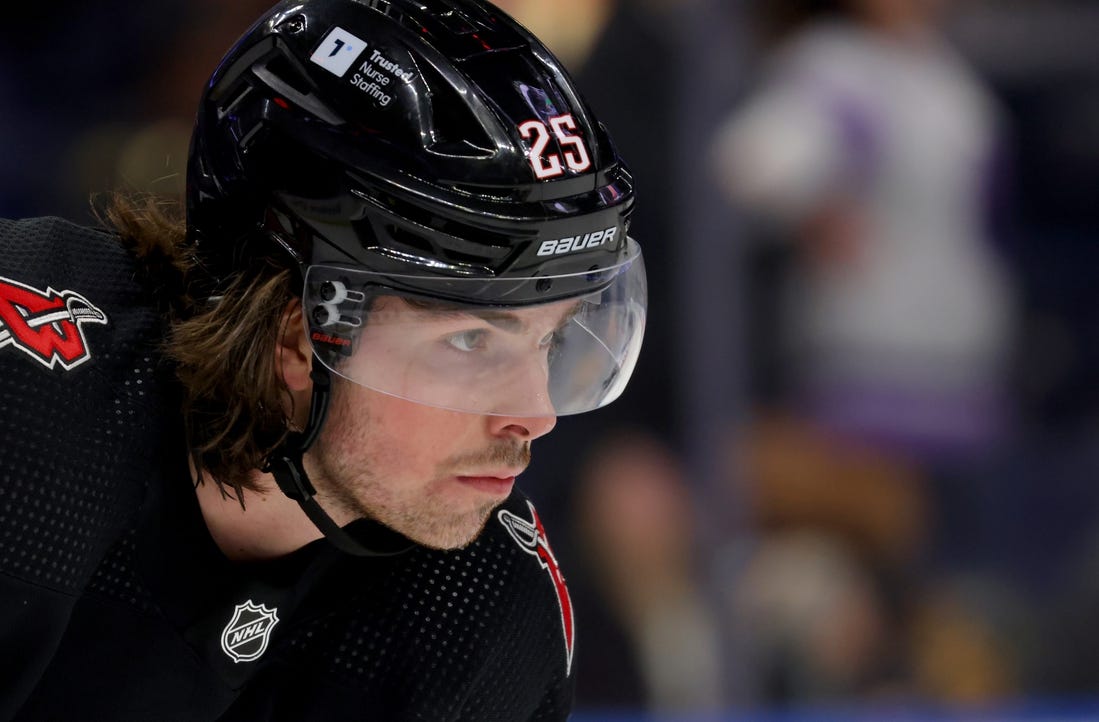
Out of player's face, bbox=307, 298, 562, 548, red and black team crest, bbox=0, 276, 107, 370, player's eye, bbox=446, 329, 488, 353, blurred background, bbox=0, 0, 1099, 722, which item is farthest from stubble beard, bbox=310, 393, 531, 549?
blurred background, bbox=0, 0, 1099, 722

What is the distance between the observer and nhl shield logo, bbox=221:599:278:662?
171 cm

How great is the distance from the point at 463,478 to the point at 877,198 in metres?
2.15

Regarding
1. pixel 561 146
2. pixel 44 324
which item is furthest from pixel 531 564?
pixel 44 324

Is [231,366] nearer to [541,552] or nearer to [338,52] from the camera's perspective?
[338,52]

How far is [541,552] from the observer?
1.96 m

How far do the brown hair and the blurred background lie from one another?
5.46 ft

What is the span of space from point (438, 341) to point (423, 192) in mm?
179

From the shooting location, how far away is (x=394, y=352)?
5.42 feet

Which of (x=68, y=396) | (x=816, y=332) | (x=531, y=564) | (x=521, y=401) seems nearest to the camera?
(x=68, y=396)

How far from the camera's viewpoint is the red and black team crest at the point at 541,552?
6.35 feet

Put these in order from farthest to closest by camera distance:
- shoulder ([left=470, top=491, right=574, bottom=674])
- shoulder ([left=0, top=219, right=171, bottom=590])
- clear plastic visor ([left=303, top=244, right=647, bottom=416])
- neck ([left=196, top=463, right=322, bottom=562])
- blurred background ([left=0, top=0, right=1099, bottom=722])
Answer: blurred background ([left=0, top=0, right=1099, bottom=722]) → shoulder ([left=470, top=491, right=574, bottom=674]) → neck ([left=196, top=463, right=322, bottom=562]) → clear plastic visor ([left=303, top=244, right=647, bottom=416]) → shoulder ([left=0, top=219, right=171, bottom=590])

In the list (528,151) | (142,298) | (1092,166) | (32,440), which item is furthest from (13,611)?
(1092,166)

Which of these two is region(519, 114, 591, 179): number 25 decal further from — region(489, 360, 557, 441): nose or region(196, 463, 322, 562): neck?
region(196, 463, 322, 562): neck

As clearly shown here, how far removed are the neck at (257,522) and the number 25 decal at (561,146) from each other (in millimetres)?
499
